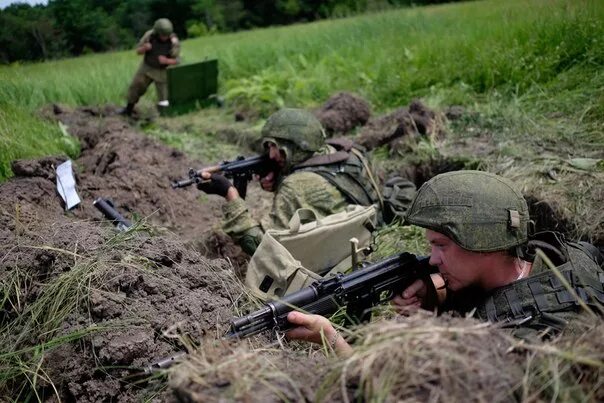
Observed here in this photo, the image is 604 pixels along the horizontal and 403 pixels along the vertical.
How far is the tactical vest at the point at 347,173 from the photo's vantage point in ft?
14.0

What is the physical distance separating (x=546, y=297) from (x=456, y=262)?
0.40 m

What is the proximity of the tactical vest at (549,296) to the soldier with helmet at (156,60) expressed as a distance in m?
9.10

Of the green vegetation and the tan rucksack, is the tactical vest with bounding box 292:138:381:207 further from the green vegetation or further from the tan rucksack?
the green vegetation

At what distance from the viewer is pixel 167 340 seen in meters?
2.46

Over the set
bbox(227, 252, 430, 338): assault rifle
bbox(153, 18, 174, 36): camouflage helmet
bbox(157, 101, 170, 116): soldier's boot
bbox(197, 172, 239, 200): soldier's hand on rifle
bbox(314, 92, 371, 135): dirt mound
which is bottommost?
bbox(157, 101, 170, 116): soldier's boot

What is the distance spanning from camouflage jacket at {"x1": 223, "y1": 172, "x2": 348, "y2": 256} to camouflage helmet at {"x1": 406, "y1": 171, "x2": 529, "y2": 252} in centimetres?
175

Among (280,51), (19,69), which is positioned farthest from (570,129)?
(280,51)

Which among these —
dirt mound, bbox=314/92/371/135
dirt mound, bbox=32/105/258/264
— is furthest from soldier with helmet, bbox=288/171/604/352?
dirt mound, bbox=314/92/371/135

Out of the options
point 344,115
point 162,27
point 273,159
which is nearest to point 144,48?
point 162,27

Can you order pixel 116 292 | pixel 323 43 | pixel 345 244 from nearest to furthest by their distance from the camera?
1. pixel 116 292
2. pixel 345 244
3. pixel 323 43

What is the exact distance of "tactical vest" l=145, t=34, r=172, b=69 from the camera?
1055 cm

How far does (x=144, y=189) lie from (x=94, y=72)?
6.03 meters

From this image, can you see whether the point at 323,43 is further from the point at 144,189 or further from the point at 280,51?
the point at 144,189

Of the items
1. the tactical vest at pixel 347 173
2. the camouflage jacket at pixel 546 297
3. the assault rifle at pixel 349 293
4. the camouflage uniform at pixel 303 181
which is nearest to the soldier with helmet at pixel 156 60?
the camouflage uniform at pixel 303 181
